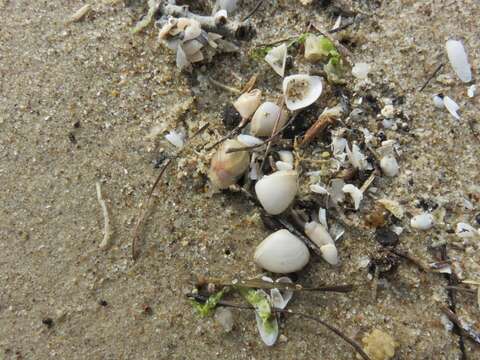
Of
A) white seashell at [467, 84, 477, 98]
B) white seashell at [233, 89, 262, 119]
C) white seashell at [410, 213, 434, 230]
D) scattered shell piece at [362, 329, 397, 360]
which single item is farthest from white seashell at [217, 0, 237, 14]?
scattered shell piece at [362, 329, 397, 360]

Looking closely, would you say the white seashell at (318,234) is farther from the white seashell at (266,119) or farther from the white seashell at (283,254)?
the white seashell at (266,119)

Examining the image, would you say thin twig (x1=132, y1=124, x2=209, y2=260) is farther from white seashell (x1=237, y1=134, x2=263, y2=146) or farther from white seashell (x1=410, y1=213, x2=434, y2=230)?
white seashell (x1=410, y1=213, x2=434, y2=230)

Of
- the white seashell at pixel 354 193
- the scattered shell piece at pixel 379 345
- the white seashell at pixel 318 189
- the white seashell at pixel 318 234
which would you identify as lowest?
the scattered shell piece at pixel 379 345

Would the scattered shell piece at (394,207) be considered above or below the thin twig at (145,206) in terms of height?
below

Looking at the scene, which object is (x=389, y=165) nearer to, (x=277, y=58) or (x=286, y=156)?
(x=286, y=156)

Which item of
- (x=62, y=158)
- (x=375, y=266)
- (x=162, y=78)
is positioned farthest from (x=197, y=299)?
(x=162, y=78)

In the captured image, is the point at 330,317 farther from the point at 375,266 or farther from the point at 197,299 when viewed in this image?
the point at 197,299

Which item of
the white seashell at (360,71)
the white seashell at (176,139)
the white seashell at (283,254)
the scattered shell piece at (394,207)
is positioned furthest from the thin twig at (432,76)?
the white seashell at (176,139)
